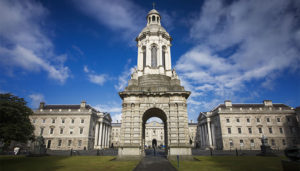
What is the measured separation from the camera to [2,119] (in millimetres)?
18328

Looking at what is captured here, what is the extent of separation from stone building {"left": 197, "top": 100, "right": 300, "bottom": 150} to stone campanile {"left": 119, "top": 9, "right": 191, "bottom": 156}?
37.6 m

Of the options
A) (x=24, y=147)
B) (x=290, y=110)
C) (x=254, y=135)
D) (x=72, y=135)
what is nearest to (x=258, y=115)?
(x=254, y=135)

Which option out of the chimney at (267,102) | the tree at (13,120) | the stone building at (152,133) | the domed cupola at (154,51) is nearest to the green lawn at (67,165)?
the tree at (13,120)

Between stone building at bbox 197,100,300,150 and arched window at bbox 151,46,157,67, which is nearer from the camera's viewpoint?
arched window at bbox 151,46,157,67

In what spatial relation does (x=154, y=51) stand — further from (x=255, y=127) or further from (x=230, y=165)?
(x=255, y=127)

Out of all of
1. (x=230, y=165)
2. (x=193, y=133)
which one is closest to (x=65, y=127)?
(x=230, y=165)

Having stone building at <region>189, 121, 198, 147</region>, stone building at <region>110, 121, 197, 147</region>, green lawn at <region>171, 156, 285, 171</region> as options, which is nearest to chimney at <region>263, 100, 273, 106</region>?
stone building at <region>189, 121, 198, 147</region>

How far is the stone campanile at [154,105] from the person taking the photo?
19.8m

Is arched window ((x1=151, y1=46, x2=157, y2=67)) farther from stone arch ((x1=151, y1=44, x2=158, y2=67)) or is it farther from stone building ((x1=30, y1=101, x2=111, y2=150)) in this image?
stone building ((x1=30, y1=101, x2=111, y2=150))

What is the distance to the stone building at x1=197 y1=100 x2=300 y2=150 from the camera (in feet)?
167

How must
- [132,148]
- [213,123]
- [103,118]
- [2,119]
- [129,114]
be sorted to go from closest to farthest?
[2,119]
[132,148]
[129,114]
[213,123]
[103,118]

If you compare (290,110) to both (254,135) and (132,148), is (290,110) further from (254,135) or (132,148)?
(132,148)

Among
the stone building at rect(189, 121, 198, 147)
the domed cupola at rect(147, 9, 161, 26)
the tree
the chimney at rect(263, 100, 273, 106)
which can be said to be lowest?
the stone building at rect(189, 121, 198, 147)

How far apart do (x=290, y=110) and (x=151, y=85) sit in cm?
5512
